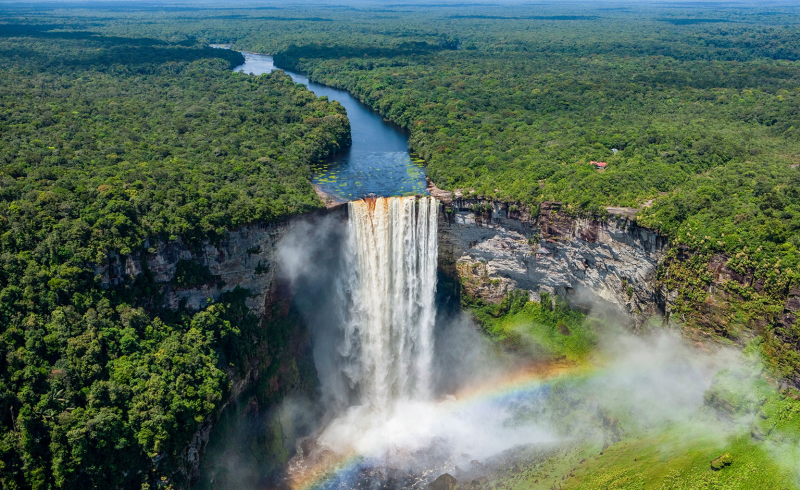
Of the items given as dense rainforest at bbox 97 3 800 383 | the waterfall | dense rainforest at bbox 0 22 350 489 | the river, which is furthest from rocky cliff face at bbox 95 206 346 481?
dense rainforest at bbox 97 3 800 383

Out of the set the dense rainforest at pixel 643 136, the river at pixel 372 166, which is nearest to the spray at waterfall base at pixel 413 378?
the dense rainforest at pixel 643 136

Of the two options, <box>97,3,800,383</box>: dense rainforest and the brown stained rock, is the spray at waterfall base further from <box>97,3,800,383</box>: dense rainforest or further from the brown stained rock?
the brown stained rock

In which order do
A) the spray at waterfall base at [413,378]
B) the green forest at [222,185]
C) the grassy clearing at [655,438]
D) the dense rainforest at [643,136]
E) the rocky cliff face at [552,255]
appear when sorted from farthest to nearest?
the rocky cliff face at [552,255] → the spray at waterfall base at [413,378] → the dense rainforest at [643,136] → the grassy clearing at [655,438] → the green forest at [222,185]

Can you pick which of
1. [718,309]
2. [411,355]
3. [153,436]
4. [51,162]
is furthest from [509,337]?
[51,162]

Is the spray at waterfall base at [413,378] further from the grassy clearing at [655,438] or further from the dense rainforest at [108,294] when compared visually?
the dense rainforest at [108,294]

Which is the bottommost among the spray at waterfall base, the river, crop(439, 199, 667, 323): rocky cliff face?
the spray at waterfall base

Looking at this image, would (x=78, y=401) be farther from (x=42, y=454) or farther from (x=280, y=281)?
(x=280, y=281)

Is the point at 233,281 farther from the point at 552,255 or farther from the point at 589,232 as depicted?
the point at 589,232
